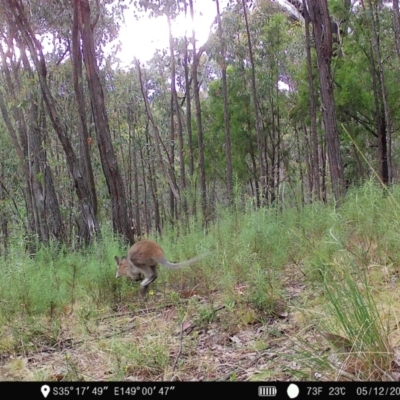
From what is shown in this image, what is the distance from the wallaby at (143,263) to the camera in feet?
20.7

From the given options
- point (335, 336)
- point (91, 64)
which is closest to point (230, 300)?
point (335, 336)

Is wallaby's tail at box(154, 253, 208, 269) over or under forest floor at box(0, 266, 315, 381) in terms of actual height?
over

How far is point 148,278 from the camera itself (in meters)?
6.38

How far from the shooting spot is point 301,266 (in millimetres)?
5309

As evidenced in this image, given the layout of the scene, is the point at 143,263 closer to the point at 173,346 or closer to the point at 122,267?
the point at 122,267

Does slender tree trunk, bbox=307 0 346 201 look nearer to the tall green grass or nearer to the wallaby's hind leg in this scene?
the tall green grass

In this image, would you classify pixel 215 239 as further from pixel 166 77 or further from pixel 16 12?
pixel 166 77
